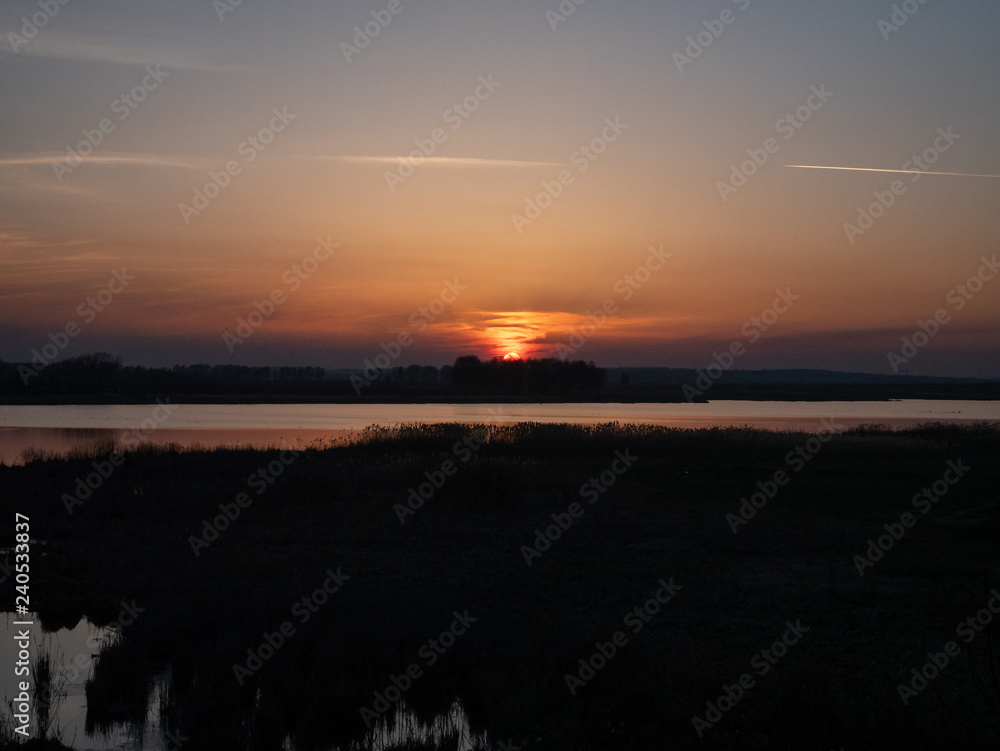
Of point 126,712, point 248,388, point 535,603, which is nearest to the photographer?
point 126,712

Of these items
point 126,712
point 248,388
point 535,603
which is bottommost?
point 126,712

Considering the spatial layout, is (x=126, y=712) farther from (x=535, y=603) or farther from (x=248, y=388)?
(x=248, y=388)

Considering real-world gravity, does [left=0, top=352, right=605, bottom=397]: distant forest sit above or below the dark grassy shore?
above

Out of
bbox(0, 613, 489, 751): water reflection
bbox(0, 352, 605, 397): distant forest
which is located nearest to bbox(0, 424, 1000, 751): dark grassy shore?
bbox(0, 613, 489, 751): water reflection

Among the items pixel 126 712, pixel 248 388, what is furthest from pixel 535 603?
pixel 248 388

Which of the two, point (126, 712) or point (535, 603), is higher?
point (535, 603)

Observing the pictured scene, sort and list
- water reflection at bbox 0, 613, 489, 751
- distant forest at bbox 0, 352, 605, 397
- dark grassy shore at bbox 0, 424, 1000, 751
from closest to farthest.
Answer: water reflection at bbox 0, 613, 489, 751, dark grassy shore at bbox 0, 424, 1000, 751, distant forest at bbox 0, 352, 605, 397

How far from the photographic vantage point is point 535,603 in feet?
34.3

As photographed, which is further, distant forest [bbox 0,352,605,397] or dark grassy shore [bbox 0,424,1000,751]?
distant forest [bbox 0,352,605,397]

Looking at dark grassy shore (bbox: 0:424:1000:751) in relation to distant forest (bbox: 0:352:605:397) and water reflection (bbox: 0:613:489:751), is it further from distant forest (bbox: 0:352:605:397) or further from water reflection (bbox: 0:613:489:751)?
distant forest (bbox: 0:352:605:397)

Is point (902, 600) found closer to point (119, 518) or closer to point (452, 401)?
point (119, 518)

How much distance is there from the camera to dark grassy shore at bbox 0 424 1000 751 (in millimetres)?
6801

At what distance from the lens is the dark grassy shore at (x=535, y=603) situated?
6801 mm

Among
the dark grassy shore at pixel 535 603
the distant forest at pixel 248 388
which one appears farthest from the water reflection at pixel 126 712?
the distant forest at pixel 248 388
